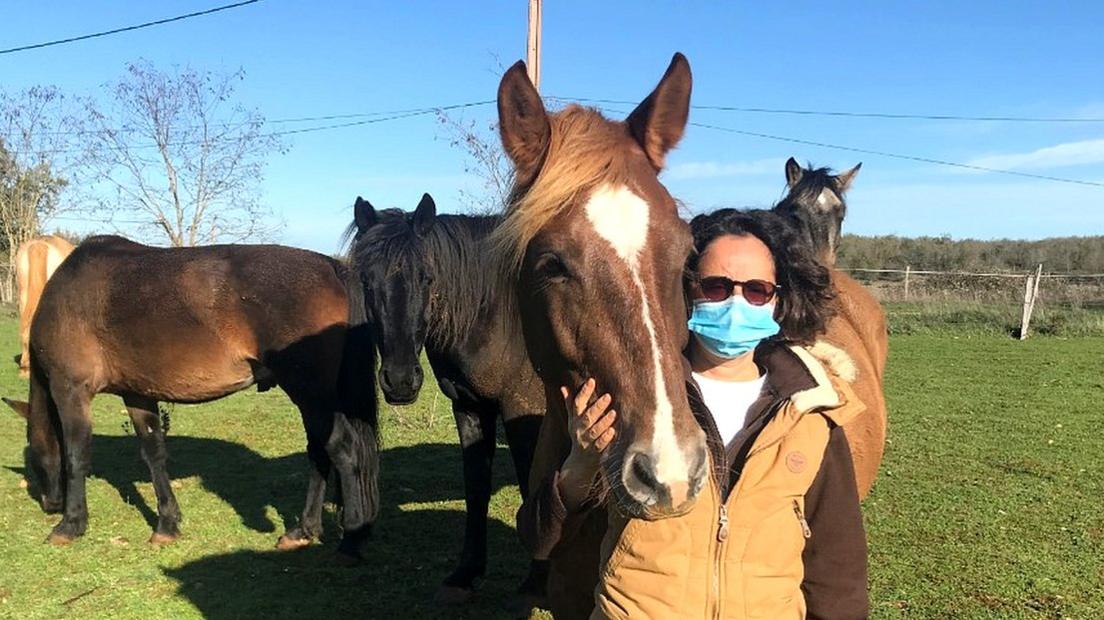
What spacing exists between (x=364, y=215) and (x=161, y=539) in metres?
2.89

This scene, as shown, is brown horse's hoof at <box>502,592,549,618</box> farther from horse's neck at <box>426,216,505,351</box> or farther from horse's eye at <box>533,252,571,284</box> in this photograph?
horse's eye at <box>533,252,571,284</box>

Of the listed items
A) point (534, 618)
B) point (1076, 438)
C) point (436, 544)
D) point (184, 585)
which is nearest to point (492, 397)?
point (534, 618)

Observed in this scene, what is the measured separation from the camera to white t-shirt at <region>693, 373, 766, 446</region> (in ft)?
6.05

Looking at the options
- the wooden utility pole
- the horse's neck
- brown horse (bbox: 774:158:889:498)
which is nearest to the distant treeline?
the wooden utility pole

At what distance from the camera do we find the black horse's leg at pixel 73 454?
5349mm

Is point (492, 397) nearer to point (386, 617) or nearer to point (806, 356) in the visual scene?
point (386, 617)

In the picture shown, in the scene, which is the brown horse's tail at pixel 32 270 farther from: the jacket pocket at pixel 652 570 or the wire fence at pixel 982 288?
the wire fence at pixel 982 288

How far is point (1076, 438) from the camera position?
8289mm

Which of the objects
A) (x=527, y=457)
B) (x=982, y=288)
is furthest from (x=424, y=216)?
(x=982, y=288)

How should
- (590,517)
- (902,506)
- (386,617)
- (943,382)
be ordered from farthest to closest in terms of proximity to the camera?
1. (943,382)
2. (902,506)
3. (386,617)
4. (590,517)

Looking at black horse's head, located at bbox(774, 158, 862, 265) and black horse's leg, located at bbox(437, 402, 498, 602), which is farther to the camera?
black horse's head, located at bbox(774, 158, 862, 265)

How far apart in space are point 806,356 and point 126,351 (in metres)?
5.21

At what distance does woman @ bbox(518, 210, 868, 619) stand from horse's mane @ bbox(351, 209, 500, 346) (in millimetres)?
2465

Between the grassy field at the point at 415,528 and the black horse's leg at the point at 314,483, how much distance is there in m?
0.13
